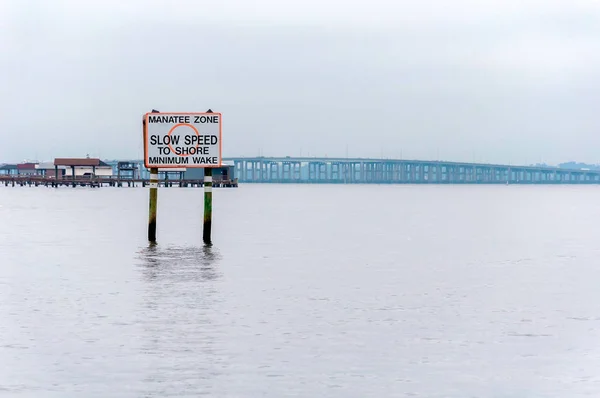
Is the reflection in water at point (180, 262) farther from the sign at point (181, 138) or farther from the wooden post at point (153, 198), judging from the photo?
the sign at point (181, 138)

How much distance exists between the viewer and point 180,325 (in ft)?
67.4

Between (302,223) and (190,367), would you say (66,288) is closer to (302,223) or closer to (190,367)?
(190,367)

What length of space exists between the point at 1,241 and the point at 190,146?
1085 centimetres

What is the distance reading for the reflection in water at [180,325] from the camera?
50.7 feet

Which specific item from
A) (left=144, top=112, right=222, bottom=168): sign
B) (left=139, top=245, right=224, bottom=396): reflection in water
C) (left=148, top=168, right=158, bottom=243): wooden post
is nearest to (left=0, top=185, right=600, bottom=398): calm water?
(left=139, top=245, right=224, bottom=396): reflection in water

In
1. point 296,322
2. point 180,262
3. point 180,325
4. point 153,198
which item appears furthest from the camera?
point 153,198

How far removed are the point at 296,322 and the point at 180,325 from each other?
91.8 inches

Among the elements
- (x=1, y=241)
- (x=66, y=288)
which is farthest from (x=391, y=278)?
(x=1, y=241)

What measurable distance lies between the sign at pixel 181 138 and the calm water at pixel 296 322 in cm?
383

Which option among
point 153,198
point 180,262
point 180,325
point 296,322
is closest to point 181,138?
point 153,198

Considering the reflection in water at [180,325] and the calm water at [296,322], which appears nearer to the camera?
the calm water at [296,322]

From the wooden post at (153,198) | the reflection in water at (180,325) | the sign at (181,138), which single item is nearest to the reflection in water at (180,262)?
the reflection in water at (180,325)

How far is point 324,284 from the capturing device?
29.0 meters

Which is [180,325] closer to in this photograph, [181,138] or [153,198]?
[181,138]
